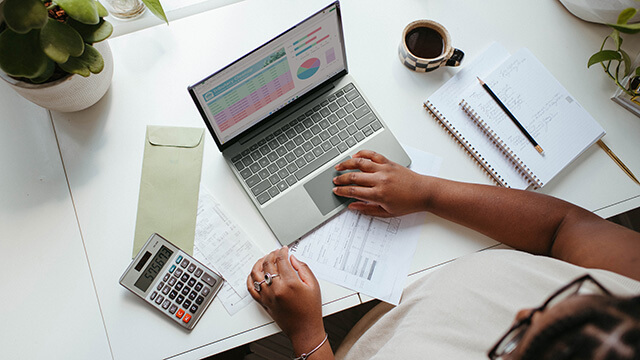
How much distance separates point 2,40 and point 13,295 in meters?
0.47

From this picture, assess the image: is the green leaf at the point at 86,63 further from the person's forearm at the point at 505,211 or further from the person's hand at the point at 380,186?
the person's forearm at the point at 505,211

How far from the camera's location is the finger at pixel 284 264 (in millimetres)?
761

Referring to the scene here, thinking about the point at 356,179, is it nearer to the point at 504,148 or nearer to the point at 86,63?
the point at 504,148

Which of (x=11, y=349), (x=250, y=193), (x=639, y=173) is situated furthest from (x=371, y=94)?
(x=11, y=349)

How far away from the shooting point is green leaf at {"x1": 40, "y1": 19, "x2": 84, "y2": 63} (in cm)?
62

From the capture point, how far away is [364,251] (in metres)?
0.81

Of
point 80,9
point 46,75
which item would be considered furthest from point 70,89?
point 80,9

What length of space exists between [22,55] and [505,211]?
2.89 feet

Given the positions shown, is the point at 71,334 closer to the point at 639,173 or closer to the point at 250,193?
the point at 250,193

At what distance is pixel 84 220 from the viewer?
0.80 metres

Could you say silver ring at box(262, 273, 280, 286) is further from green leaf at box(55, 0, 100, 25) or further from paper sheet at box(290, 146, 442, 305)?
green leaf at box(55, 0, 100, 25)

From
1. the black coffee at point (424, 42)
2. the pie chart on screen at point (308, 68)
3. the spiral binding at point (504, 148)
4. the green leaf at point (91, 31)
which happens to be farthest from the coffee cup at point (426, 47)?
the green leaf at point (91, 31)

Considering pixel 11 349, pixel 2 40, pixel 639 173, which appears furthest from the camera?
pixel 639 173

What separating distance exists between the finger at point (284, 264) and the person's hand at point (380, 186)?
16cm
